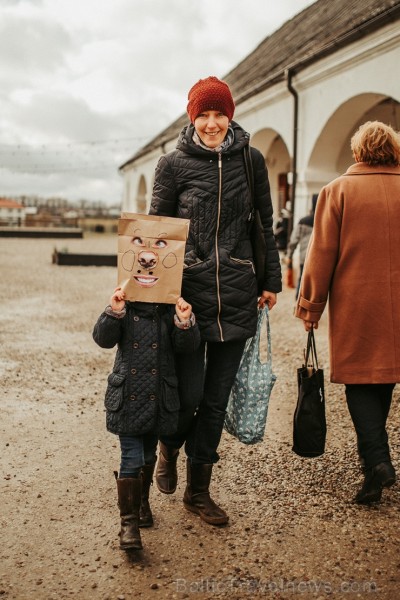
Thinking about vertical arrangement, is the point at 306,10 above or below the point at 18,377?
above

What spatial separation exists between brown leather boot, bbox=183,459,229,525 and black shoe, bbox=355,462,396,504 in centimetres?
71

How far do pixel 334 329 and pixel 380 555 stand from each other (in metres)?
1.10

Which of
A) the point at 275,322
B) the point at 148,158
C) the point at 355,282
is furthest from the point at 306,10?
the point at 355,282

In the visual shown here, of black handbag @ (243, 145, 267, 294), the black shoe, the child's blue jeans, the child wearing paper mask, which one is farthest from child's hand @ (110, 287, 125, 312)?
the black shoe

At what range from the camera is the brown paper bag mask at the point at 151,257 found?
284 cm

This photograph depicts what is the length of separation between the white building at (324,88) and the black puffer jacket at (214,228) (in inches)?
294

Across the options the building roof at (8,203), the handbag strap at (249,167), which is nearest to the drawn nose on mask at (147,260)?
the handbag strap at (249,167)

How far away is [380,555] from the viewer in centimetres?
280

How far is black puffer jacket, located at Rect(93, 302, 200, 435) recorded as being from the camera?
2.86 m

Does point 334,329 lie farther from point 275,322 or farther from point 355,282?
point 275,322

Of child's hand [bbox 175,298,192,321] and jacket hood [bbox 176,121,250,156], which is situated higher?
jacket hood [bbox 176,121,250,156]

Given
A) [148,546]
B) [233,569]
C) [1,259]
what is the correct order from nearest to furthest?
[233,569], [148,546], [1,259]

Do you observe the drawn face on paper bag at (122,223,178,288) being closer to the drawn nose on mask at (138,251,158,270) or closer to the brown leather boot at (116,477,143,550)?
the drawn nose on mask at (138,251,158,270)

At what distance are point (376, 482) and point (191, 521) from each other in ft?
3.01
